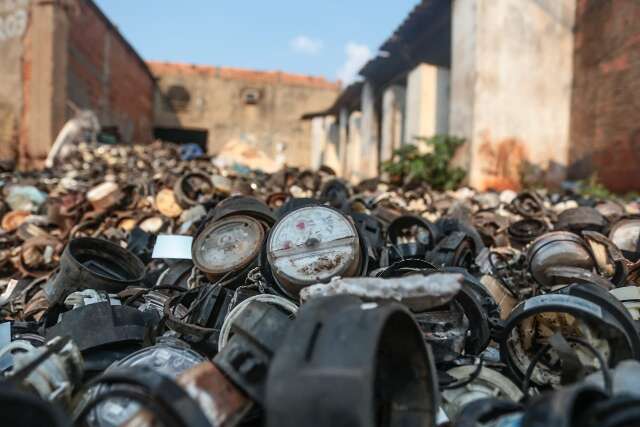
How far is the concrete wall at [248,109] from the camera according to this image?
2377 centimetres

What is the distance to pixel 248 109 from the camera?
2416 cm

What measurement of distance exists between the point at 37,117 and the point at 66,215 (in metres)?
6.23

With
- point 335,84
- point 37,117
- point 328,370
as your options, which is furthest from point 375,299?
point 335,84

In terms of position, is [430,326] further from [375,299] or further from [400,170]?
[400,170]

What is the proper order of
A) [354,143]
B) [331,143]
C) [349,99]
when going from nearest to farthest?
1. [349,99]
2. [354,143]
3. [331,143]

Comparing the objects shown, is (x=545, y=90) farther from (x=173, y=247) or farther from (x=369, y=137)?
(x=173, y=247)

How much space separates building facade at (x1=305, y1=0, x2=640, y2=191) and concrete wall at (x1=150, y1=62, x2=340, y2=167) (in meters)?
15.1

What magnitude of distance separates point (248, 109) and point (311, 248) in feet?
74.4

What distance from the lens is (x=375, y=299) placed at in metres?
1.76

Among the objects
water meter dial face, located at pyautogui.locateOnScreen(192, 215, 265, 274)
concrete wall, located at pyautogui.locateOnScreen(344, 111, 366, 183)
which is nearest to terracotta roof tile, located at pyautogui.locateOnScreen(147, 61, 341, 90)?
concrete wall, located at pyautogui.locateOnScreen(344, 111, 366, 183)

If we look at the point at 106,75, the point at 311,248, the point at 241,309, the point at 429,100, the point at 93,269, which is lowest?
the point at 93,269

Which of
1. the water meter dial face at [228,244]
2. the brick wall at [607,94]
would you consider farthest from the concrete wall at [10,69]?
the brick wall at [607,94]

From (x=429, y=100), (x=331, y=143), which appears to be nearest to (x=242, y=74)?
(x=331, y=143)

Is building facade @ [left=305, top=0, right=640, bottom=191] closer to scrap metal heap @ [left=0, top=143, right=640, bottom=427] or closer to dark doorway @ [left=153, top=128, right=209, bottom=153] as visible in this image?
scrap metal heap @ [left=0, top=143, right=640, bottom=427]
